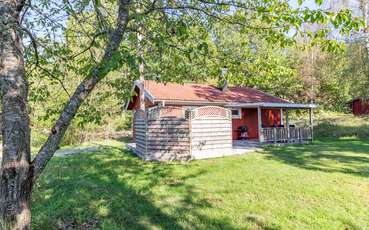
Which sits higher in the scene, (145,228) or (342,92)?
(342,92)

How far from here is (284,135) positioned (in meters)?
13.7

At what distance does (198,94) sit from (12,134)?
1294cm

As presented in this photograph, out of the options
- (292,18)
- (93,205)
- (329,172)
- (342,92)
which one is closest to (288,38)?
(292,18)

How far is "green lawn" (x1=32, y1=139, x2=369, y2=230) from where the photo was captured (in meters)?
4.25

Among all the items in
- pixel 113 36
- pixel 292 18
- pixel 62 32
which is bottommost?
pixel 113 36

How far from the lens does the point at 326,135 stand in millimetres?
18016

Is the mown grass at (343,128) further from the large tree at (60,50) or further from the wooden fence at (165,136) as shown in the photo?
the large tree at (60,50)

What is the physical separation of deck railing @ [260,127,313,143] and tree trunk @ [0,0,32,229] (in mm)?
12043

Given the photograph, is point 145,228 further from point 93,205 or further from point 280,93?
point 280,93

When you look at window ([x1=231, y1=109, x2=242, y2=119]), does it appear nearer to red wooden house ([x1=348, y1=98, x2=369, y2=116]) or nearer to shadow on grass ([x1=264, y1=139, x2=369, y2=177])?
shadow on grass ([x1=264, y1=139, x2=369, y2=177])

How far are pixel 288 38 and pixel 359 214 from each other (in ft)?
10.9

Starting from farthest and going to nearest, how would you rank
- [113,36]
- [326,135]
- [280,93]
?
[280,93]
[326,135]
[113,36]

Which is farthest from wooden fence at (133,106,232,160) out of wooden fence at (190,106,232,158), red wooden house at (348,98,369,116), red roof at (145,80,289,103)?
red wooden house at (348,98,369,116)

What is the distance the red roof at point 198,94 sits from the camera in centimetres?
1356
